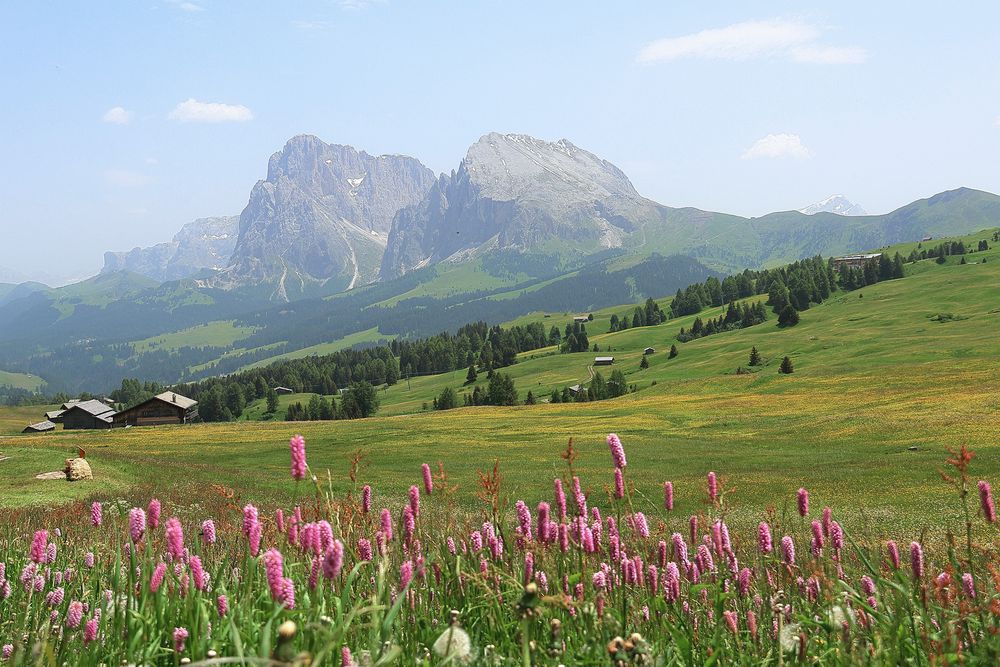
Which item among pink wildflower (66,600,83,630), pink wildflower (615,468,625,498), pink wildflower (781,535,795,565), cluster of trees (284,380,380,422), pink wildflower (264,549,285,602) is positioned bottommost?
cluster of trees (284,380,380,422)

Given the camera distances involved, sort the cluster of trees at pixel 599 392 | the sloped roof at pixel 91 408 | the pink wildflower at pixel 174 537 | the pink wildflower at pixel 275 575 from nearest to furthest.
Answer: the pink wildflower at pixel 275 575 < the pink wildflower at pixel 174 537 < the cluster of trees at pixel 599 392 < the sloped roof at pixel 91 408

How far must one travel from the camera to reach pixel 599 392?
12925cm

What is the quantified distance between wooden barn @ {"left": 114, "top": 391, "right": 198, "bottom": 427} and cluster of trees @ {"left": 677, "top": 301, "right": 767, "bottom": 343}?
12597 cm

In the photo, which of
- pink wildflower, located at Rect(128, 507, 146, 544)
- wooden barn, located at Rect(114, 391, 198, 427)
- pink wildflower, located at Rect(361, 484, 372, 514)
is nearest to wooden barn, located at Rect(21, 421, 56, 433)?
wooden barn, located at Rect(114, 391, 198, 427)

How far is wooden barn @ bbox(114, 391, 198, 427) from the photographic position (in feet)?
498

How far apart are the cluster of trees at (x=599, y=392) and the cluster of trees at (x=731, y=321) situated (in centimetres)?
6532

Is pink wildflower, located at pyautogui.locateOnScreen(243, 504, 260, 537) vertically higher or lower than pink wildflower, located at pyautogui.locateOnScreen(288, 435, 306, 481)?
lower

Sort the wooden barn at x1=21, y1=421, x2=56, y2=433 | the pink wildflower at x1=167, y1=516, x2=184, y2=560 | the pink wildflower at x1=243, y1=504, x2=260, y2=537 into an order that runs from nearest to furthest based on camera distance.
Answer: the pink wildflower at x1=167, y1=516, x2=184, y2=560
the pink wildflower at x1=243, y1=504, x2=260, y2=537
the wooden barn at x1=21, y1=421, x2=56, y2=433

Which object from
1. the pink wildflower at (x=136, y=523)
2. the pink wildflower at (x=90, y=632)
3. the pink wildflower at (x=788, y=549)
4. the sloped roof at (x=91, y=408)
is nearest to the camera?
the pink wildflower at (x=90, y=632)

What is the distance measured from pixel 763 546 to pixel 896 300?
18385 cm

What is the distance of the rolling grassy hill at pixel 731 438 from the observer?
35.8 meters

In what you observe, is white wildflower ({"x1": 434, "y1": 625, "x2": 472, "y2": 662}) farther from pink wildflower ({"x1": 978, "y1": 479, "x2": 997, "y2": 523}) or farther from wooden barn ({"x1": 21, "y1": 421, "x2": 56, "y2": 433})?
wooden barn ({"x1": 21, "y1": 421, "x2": 56, "y2": 433})

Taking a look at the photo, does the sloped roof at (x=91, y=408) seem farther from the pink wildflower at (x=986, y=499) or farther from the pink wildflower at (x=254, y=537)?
the pink wildflower at (x=986, y=499)

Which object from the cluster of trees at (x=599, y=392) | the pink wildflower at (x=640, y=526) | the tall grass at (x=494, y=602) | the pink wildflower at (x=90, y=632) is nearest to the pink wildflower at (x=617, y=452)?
the tall grass at (x=494, y=602)
